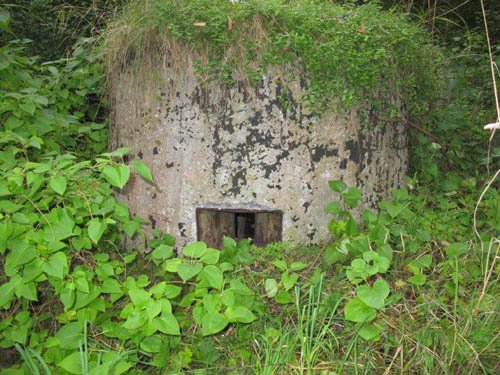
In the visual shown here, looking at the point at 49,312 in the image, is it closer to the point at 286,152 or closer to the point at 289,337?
the point at 289,337

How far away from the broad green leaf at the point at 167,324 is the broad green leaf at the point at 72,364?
1.00 feet

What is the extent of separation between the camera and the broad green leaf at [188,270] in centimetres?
183

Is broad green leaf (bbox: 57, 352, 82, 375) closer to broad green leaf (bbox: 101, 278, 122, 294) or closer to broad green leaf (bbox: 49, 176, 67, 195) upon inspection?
broad green leaf (bbox: 101, 278, 122, 294)

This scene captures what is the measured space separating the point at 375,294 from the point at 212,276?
2.17 ft

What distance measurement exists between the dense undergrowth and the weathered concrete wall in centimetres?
14

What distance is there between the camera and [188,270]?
185 cm

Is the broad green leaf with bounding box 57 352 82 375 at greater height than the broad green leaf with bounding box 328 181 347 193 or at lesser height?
lesser

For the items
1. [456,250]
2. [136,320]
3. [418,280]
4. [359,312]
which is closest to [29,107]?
[136,320]

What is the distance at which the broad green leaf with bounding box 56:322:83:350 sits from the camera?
5.98 feet

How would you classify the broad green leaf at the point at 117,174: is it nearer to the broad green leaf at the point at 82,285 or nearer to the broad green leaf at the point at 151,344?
the broad green leaf at the point at 82,285

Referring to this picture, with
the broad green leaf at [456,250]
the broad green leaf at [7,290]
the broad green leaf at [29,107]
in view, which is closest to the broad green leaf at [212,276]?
the broad green leaf at [7,290]

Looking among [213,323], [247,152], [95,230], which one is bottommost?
[213,323]

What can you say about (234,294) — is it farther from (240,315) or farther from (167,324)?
(167,324)

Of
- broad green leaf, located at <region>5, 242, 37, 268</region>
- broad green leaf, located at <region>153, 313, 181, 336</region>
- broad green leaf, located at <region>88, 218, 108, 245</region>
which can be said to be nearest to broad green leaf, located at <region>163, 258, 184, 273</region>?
broad green leaf, located at <region>153, 313, 181, 336</region>
